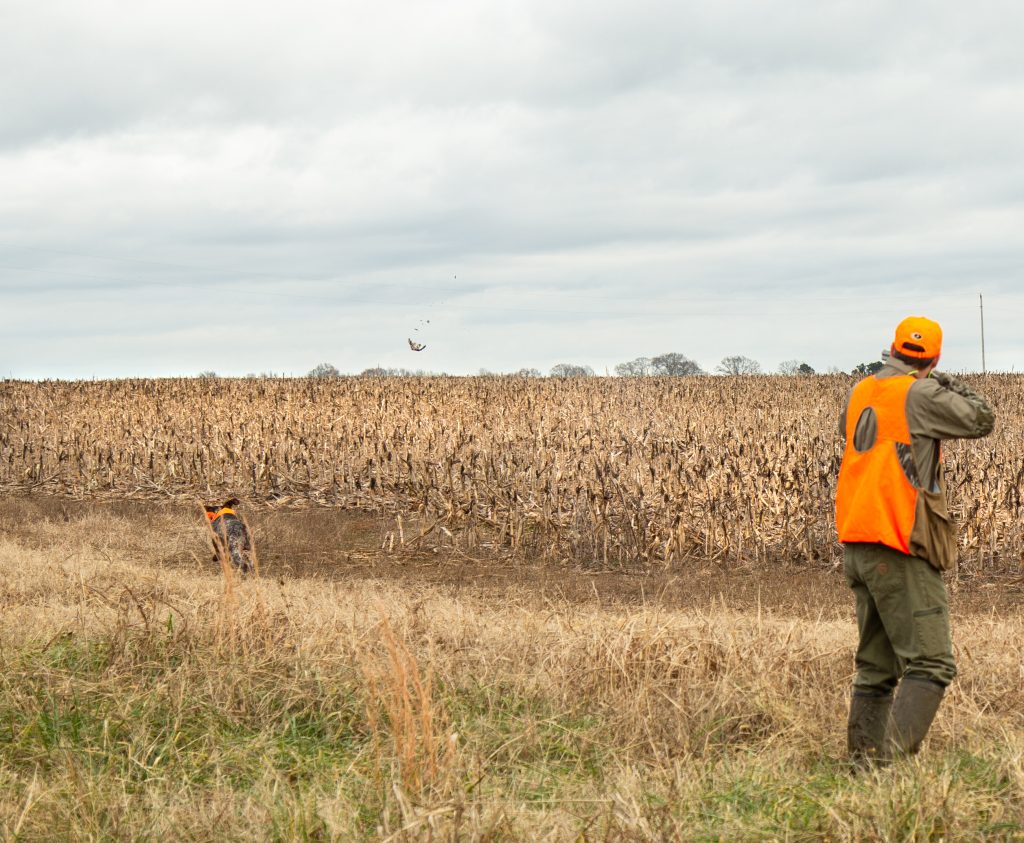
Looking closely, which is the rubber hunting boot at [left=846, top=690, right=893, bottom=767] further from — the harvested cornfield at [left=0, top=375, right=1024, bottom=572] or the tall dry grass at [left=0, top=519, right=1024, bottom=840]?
the harvested cornfield at [left=0, top=375, right=1024, bottom=572]

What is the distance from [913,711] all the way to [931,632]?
37 cm

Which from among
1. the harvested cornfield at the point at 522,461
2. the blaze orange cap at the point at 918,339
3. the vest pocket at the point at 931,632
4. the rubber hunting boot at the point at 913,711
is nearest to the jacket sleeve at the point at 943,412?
the blaze orange cap at the point at 918,339

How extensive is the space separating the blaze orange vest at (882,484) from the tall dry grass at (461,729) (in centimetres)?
105

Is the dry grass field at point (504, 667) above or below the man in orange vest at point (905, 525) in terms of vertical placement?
below

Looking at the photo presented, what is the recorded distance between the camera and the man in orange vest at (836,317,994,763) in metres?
5.06

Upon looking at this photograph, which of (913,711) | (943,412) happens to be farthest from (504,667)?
(943,412)

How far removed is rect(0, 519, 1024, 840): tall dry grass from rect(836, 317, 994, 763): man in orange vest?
1.20ft

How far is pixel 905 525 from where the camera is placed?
16.6 ft

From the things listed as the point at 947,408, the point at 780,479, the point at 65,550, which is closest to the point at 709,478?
the point at 780,479

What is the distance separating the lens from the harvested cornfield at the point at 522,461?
1374 cm

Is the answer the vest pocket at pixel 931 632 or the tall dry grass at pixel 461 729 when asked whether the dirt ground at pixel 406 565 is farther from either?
the vest pocket at pixel 931 632

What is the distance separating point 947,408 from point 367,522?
12.5 m

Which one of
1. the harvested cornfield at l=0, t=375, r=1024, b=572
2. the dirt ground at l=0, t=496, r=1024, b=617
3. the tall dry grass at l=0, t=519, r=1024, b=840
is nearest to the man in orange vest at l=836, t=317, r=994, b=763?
the tall dry grass at l=0, t=519, r=1024, b=840

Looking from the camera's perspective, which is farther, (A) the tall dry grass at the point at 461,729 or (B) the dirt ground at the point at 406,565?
(B) the dirt ground at the point at 406,565
